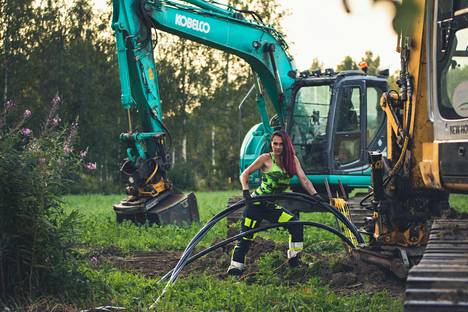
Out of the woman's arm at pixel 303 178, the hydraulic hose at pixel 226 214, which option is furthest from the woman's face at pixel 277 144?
the hydraulic hose at pixel 226 214

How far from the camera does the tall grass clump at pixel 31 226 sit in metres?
7.84

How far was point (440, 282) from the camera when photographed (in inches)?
205

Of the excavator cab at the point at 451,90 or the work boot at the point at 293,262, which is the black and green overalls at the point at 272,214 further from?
the excavator cab at the point at 451,90

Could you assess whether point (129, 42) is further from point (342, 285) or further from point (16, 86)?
point (16, 86)

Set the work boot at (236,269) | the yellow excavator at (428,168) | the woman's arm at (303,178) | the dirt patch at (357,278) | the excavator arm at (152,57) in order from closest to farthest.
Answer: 1. the yellow excavator at (428,168)
2. the dirt patch at (357,278)
3. the work boot at (236,269)
4. the woman's arm at (303,178)
5. the excavator arm at (152,57)

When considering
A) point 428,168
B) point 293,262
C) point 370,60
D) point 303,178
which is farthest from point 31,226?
point 370,60

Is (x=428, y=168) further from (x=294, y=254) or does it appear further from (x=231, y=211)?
(x=294, y=254)

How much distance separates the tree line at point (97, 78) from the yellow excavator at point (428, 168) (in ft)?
98.1

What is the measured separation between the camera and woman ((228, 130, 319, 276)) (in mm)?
10758

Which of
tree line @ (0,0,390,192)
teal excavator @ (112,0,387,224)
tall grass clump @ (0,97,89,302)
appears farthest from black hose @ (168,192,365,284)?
tree line @ (0,0,390,192)

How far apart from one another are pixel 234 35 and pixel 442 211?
27.0 ft

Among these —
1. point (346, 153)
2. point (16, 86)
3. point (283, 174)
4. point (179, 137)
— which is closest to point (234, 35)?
point (346, 153)

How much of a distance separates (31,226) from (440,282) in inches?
153

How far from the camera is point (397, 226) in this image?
30.7 feet
